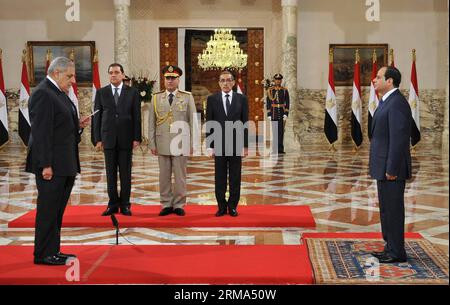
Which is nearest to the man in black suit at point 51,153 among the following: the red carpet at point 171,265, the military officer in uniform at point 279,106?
the red carpet at point 171,265

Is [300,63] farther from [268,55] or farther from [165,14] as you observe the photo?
[165,14]

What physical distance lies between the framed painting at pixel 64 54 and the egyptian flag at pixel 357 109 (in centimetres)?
729

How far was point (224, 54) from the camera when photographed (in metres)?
17.9

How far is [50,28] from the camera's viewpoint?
56.0 ft

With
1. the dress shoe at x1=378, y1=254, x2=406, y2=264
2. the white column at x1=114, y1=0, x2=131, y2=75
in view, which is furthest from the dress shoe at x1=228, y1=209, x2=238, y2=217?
the white column at x1=114, y1=0, x2=131, y2=75

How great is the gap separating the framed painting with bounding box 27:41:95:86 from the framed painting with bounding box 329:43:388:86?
6.85m

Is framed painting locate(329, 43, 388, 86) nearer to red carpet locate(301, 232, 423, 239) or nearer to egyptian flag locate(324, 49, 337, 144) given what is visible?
egyptian flag locate(324, 49, 337, 144)

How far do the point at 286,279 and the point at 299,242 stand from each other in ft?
4.71

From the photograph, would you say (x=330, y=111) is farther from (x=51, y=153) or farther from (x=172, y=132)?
(x=51, y=153)

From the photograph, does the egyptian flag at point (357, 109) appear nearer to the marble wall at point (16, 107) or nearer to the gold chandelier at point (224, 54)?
the gold chandelier at point (224, 54)

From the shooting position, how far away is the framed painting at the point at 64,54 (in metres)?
17.0

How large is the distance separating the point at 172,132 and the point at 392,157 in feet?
9.52

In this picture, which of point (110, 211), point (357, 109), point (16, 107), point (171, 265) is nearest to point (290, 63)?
point (357, 109)

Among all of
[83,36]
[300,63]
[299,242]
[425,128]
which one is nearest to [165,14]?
[83,36]
